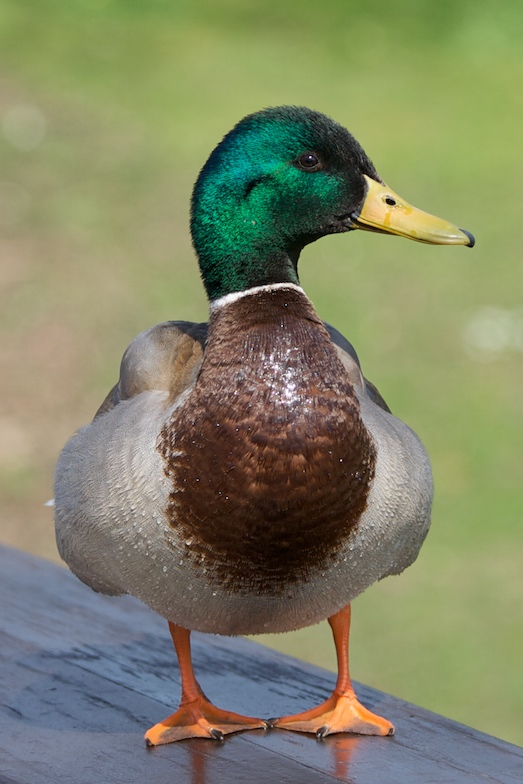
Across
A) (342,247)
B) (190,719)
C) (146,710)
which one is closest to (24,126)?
(342,247)

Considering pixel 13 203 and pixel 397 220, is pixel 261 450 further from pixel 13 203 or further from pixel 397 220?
pixel 13 203

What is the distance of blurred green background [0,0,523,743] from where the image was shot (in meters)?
5.30

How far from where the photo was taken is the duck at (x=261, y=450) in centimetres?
195

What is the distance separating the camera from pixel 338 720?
2.20 metres

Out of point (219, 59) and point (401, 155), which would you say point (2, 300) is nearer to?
point (401, 155)

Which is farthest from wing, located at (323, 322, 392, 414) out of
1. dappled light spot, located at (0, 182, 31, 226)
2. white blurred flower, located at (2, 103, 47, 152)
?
white blurred flower, located at (2, 103, 47, 152)

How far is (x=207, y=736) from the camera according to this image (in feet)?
7.07

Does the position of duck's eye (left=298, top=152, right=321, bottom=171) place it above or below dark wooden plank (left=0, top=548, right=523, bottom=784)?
above

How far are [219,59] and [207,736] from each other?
8995 mm

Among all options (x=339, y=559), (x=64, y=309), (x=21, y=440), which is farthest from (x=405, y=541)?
(x=64, y=309)

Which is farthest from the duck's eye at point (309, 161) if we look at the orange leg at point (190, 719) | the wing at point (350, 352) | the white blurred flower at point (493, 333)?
the white blurred flower at point (493, 333)

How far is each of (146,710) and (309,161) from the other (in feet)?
3.21

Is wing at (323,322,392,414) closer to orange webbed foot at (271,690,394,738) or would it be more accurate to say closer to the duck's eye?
the duck's eye

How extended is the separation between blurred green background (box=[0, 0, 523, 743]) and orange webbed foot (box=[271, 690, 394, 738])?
2.52m
